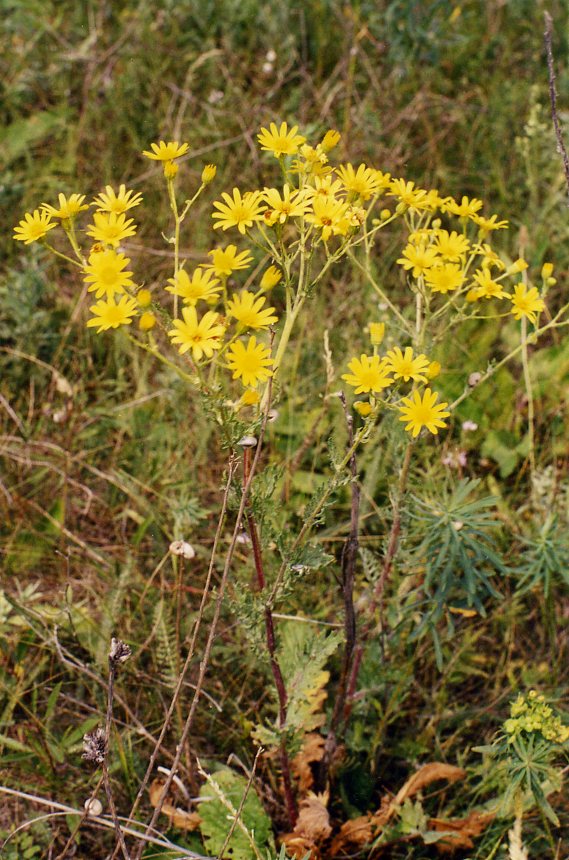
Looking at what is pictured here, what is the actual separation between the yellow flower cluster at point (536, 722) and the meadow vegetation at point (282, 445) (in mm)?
10

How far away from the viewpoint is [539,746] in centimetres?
158

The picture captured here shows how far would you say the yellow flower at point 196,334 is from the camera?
4.24 feet

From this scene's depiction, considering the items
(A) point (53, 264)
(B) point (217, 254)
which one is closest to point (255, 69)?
(A) point (53, 264)

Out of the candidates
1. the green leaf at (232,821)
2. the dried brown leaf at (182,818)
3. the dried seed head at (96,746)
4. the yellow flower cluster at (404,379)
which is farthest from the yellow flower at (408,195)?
the dried brown leaf at (182,818)

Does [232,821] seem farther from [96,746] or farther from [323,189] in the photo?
[323,189]

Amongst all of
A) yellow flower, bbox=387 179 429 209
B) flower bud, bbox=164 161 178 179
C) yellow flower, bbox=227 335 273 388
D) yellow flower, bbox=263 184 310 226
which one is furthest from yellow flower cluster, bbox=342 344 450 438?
flower bud, bbox=164 161 178 179

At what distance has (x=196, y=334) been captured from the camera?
1.32 m

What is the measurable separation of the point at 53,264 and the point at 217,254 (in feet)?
6.73

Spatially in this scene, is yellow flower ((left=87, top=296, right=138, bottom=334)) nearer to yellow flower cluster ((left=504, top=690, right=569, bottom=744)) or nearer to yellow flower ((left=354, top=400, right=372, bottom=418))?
yellow flower ((left=354, top=400, right=372, bottom=418))

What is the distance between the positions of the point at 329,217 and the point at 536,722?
108cm

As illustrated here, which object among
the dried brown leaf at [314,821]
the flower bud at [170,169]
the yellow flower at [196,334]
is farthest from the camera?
the dried brown leaf at [314,821]

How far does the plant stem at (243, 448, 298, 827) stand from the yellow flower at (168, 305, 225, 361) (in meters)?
0.23

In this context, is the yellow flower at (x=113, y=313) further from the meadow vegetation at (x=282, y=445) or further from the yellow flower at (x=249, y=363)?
the yellow flower at (x=249, y=363)

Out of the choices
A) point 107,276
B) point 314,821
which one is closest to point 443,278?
point 107,276
